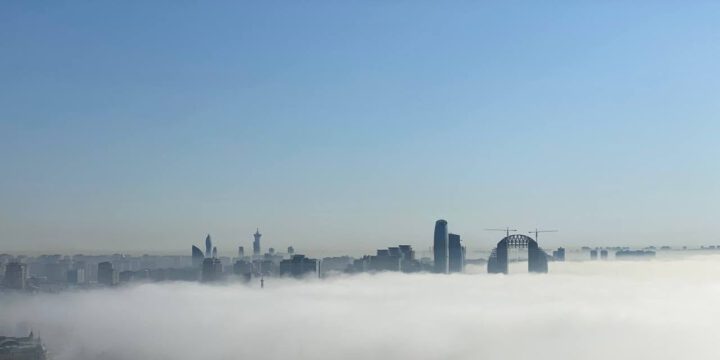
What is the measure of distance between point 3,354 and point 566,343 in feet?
466

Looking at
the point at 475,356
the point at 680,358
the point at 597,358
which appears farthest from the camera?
the point at 475,356

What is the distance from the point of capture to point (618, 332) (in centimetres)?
19925

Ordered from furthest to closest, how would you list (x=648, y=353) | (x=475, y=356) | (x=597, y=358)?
(x=475, y=356) < (x=597, y=358) < (x=648, y=353)

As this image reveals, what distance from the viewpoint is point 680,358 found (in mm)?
160750

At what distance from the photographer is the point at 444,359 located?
19925 cm

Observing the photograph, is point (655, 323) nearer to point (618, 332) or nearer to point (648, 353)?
point (618, 332)

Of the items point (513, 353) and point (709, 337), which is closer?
point (709, 337)

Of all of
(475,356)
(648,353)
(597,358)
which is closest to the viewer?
(648,353)

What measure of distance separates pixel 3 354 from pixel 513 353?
5051 inches

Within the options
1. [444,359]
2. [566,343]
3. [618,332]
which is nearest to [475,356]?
[444,359]

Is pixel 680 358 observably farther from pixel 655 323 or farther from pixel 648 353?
pixel 655 323

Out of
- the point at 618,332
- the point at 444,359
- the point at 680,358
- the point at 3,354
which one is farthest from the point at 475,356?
the point at 3,354

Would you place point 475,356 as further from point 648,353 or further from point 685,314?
point 685,314

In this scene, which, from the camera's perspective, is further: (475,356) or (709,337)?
(475,356)
